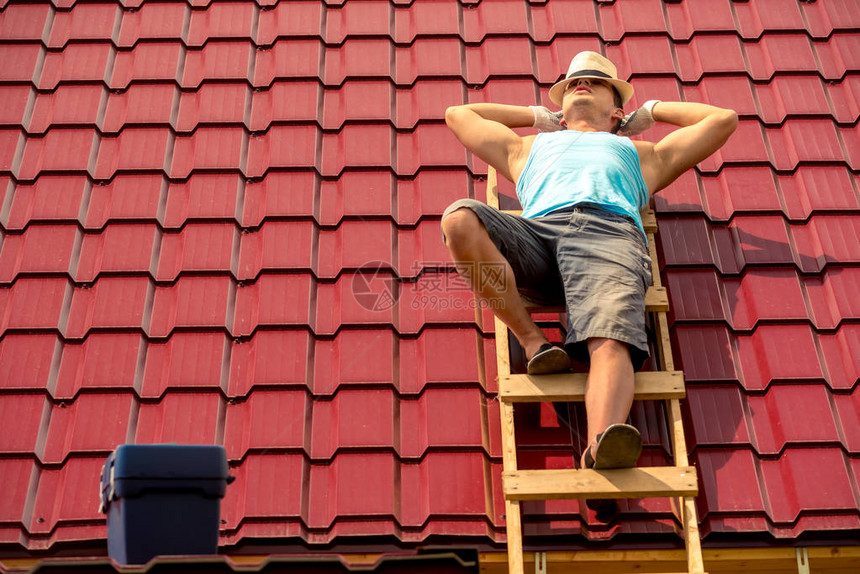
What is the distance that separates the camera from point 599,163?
396 centimetres

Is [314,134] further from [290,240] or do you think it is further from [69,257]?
[69,257]

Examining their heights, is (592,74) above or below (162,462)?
above

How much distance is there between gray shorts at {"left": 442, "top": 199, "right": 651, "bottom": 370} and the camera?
138 inches

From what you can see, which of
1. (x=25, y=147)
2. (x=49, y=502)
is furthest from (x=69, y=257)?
(x=49, y=502)

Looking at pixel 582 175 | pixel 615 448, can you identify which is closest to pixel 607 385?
pixel 615 448

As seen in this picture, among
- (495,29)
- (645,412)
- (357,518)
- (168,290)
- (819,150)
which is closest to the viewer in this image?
(357,518)

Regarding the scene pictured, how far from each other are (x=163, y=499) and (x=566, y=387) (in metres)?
1.42

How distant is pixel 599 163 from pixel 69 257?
2.24 meters

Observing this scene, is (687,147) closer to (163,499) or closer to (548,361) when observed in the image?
(548,361)

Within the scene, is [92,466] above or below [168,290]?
below

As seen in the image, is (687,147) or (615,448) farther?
(687,147)

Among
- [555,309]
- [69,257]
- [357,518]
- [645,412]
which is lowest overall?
[357,518]

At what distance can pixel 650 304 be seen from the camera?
12.4 feet

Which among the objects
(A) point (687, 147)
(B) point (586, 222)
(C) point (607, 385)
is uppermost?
(A) point (687, 147)
